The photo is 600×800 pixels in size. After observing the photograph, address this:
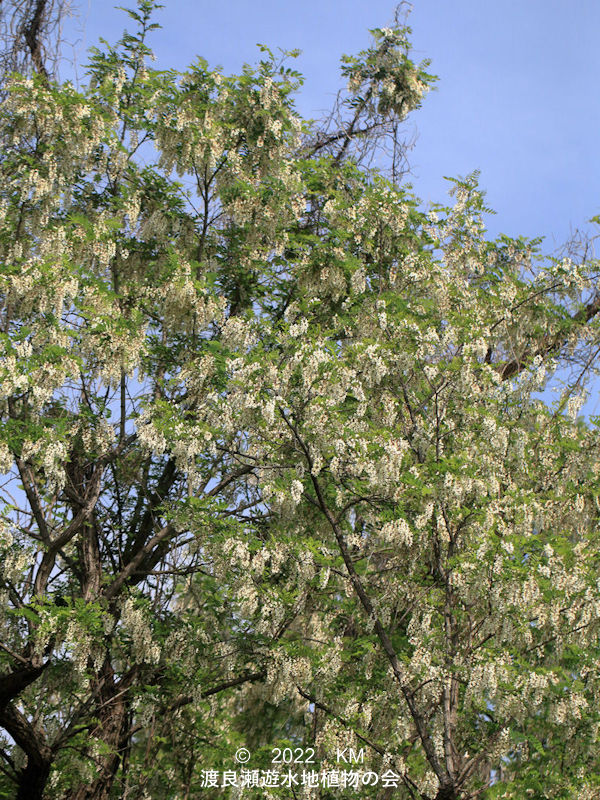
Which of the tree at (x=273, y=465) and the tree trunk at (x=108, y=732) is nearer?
the tree at (x=273, y=465)

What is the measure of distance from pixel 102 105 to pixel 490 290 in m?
5.11

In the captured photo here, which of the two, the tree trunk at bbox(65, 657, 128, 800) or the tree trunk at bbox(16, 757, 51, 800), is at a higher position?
the tree trunk at bbox(65, 657, 128, 800)

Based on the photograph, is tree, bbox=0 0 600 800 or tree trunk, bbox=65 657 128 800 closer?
tree, bbox=0 0 600 800

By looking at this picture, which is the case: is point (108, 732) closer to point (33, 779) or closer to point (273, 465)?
point (33, 779)

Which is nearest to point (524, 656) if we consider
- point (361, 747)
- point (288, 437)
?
point (361, 747)

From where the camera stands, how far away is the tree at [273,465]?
7.52 m

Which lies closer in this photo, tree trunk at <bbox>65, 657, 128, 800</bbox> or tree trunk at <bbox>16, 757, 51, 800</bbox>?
tree trunk at <bbox>16, 757, 51, 800</bbox>

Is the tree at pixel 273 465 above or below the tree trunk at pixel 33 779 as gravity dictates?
above

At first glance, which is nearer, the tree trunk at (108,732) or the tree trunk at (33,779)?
the tree trunk at (33,779)

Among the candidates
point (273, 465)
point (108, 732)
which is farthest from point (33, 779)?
point (273, 465)

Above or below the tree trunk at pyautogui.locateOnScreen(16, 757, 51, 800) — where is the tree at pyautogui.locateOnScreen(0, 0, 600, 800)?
above

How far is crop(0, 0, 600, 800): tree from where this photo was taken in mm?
7523

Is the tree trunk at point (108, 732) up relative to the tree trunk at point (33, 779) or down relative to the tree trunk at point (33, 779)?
up

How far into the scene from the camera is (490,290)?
984 cm
